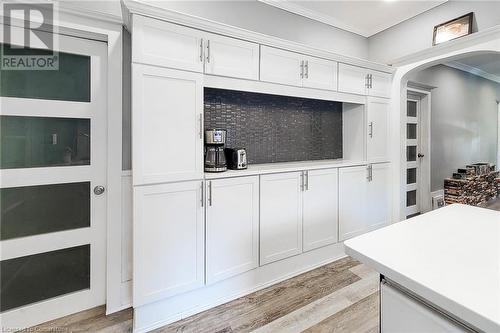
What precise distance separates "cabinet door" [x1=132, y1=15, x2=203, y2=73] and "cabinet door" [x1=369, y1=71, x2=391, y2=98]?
2.19 metres

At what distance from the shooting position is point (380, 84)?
9.98 ft

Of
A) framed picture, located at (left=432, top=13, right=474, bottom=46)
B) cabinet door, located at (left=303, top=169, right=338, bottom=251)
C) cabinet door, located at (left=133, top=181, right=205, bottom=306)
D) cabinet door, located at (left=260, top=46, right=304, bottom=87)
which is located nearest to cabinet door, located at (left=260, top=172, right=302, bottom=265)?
cabinet door, located at (left=303, top=169, right=338, bottom=251)

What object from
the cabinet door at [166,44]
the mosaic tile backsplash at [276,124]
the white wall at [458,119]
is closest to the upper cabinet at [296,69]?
the mosaic tile backsplash at [276,124]

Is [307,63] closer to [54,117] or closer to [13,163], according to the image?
[54,117]

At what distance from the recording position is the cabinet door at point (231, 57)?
6.31 feet

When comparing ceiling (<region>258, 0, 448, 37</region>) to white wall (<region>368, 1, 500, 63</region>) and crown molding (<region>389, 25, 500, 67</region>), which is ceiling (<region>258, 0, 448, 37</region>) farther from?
crown molding (<region>389, 25, 500, 67</region>)

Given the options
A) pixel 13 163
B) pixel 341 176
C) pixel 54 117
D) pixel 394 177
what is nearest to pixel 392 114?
pixel 394 177

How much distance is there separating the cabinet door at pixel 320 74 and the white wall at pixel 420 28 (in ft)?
3.84

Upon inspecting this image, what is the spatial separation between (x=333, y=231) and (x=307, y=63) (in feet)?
5.94

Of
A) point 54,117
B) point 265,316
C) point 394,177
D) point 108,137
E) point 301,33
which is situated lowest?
point 265,316


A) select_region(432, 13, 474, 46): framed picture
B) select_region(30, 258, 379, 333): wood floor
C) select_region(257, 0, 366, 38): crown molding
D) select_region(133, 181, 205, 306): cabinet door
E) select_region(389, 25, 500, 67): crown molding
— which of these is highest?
select_region(257, 0, 366, 38): crown molding

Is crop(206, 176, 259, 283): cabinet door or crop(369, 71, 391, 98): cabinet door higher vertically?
crop(369, 71, 391, 98): cabinet door

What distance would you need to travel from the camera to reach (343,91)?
8.87 ft

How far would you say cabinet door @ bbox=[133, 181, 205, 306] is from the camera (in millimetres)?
1713
